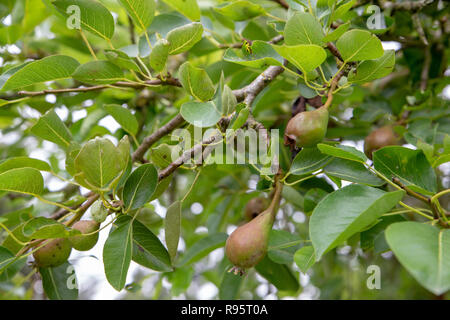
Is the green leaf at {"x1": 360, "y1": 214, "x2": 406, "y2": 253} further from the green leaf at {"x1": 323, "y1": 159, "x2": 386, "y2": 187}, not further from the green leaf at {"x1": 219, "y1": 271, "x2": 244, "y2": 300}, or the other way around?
the green leaf at {"x1": 219, "y1": 271, "x2": 244, "y2": 300}

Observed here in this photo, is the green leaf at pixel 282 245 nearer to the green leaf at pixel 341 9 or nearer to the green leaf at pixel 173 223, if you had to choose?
the green leaf at pixel 173 223

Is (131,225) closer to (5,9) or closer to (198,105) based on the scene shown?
(198,105)

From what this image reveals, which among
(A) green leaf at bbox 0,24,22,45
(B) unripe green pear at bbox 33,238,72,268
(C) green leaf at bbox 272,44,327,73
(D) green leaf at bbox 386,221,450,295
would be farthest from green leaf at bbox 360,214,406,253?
(A) green leaf at bbox 0,24,22,45

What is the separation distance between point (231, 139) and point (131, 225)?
0.23 metres

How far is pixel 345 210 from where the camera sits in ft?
1.98

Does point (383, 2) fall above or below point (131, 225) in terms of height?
above

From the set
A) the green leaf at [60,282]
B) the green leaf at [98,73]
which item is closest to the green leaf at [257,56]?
the green leaf at [98,73]

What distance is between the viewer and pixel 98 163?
0.67 m

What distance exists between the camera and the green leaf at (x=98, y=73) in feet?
2.64

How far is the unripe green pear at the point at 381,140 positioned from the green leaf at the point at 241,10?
0.38m

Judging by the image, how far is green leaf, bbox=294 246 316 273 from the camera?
2.22 feet

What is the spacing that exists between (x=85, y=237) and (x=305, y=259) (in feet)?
1.23
